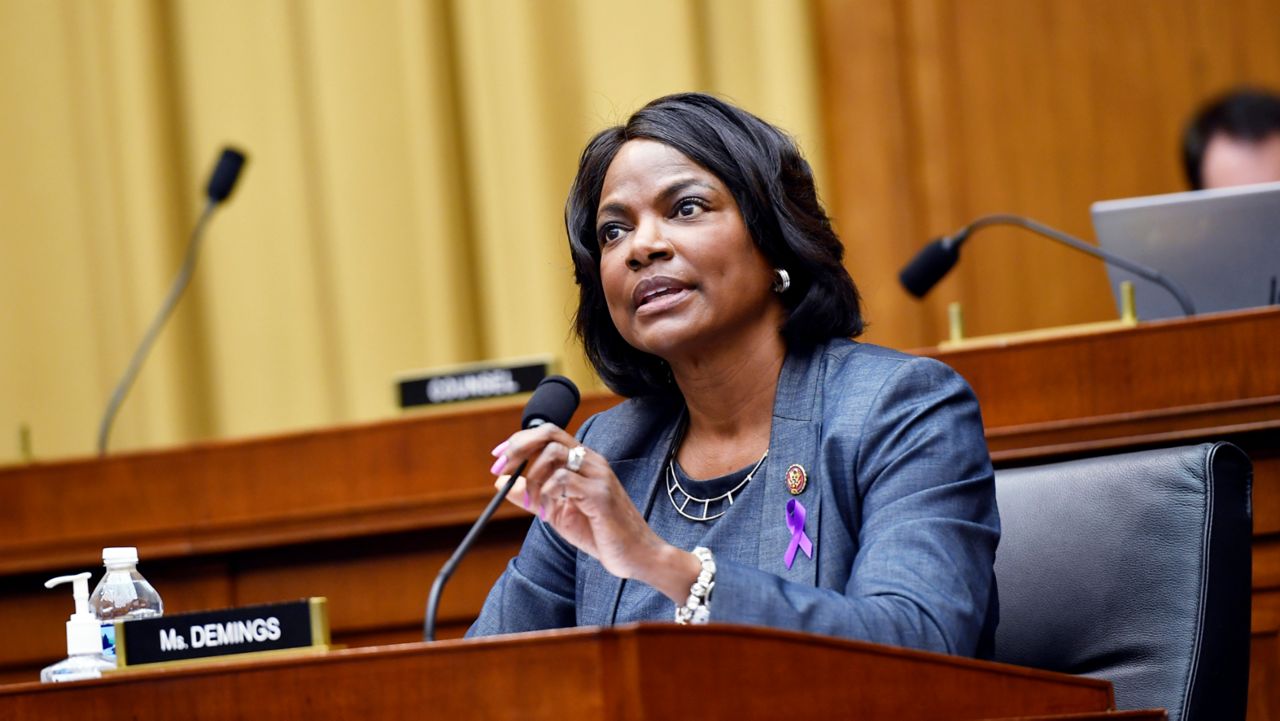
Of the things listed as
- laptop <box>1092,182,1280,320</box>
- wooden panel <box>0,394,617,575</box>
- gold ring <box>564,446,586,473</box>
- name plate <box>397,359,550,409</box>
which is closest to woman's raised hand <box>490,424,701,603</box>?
gold ring <box>564,446,586,473</box>

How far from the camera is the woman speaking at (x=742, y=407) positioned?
1542mm

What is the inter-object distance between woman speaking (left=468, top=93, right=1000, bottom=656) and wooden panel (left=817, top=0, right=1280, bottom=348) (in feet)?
6.81

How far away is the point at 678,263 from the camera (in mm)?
1832

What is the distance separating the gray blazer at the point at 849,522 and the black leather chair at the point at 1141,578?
10 centimetres

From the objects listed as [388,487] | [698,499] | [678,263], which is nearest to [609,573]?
[698,499]

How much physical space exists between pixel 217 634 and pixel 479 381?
1.23 meters

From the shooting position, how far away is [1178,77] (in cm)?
403

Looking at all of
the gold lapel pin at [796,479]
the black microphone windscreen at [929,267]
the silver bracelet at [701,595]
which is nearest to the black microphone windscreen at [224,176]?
the black microphone windscreen at [929,267]

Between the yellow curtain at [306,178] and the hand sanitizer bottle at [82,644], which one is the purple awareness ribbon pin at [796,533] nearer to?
the hand sanitizer bottle at [82,644]

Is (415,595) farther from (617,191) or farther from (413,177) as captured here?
(413,177)

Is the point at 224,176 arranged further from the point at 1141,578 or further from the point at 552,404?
the point at 1141,578

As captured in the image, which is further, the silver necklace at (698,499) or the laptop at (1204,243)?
the laptop at (1204,243)

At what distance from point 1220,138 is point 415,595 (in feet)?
7.85

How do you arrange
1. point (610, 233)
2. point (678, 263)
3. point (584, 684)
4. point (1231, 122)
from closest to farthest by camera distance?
point (584, 684)
point (678, 263)
point (610, 233)
point (1231, 122)
